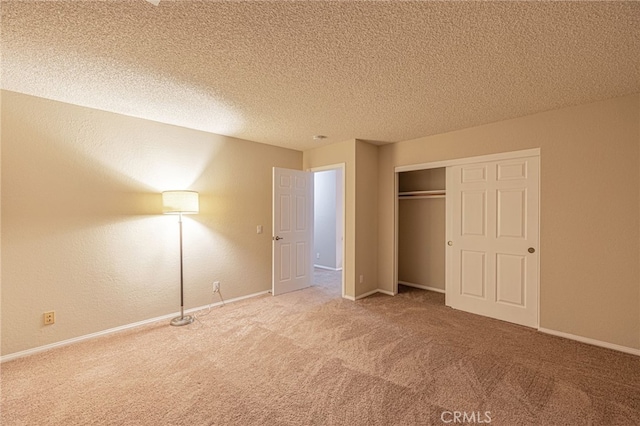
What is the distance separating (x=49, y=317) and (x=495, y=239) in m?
5.01

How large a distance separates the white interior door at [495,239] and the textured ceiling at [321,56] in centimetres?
→ 79

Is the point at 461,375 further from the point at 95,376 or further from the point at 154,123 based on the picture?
the point at 154,123

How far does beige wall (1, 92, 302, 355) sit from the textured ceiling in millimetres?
379

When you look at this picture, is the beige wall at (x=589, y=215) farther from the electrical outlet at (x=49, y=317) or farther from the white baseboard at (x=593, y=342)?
the electrical outlet at (x=49, y=317)

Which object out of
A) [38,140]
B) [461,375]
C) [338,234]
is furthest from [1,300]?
[338,234]

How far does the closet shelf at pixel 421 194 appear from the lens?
15.1ft

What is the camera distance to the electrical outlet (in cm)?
275

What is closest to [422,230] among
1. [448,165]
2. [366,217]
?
[366,217]

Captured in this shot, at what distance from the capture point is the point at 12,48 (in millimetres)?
1926

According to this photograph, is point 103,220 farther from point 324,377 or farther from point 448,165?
point 448,165

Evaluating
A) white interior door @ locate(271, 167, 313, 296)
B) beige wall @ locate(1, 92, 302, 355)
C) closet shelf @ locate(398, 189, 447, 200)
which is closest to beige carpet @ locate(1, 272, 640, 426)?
beige wall @ locate(1, 92, 302, 355)

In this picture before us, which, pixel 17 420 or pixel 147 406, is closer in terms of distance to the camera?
pixel 17 420

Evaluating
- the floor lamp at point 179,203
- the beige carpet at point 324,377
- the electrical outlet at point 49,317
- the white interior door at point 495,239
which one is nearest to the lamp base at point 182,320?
the floor lamp at point 179,203

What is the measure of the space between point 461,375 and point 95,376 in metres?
3.01
